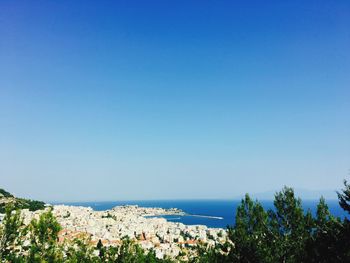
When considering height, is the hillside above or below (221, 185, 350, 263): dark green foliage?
below

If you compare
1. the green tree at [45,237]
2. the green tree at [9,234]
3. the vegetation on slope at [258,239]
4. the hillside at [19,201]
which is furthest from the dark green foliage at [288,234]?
the hillside at [19,201]

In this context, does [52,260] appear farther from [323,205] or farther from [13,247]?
[323,205]

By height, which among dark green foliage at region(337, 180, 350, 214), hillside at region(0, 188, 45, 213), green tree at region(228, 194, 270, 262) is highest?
dark green foliage at region(337, 180, 350, 214)

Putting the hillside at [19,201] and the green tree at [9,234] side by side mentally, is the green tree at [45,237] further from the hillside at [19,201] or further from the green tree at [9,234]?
the hillside at [19,201]

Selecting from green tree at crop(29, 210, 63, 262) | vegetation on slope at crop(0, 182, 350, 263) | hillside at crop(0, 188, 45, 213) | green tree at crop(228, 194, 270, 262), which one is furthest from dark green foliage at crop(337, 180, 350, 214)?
hillside at crop(0, 188, 45, 213)

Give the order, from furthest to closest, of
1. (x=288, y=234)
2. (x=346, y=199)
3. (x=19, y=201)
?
(x=19, y=201)
(x=288, y=234)
(x=346, y=199)

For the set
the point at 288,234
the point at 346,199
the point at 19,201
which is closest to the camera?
the point at 346,199

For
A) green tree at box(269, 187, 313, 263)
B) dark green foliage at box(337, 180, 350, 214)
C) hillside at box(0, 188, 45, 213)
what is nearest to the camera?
dark green foliage at box(337, 180, 350, 214)

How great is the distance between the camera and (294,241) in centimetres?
2527

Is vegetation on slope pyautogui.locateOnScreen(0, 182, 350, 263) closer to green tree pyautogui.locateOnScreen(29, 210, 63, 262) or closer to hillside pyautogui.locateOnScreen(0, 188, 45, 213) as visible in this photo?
green tree pyautogui.locateOnScreen(29, 210, 63, 262)

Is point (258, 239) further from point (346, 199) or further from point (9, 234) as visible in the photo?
point (9, 234)

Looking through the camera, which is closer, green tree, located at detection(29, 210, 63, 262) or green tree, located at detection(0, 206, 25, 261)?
green tree, located at detection(29, 210, 63, 262)

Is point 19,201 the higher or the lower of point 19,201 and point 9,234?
the lower

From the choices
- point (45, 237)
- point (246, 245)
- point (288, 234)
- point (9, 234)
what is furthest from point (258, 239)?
point (9, 234)
